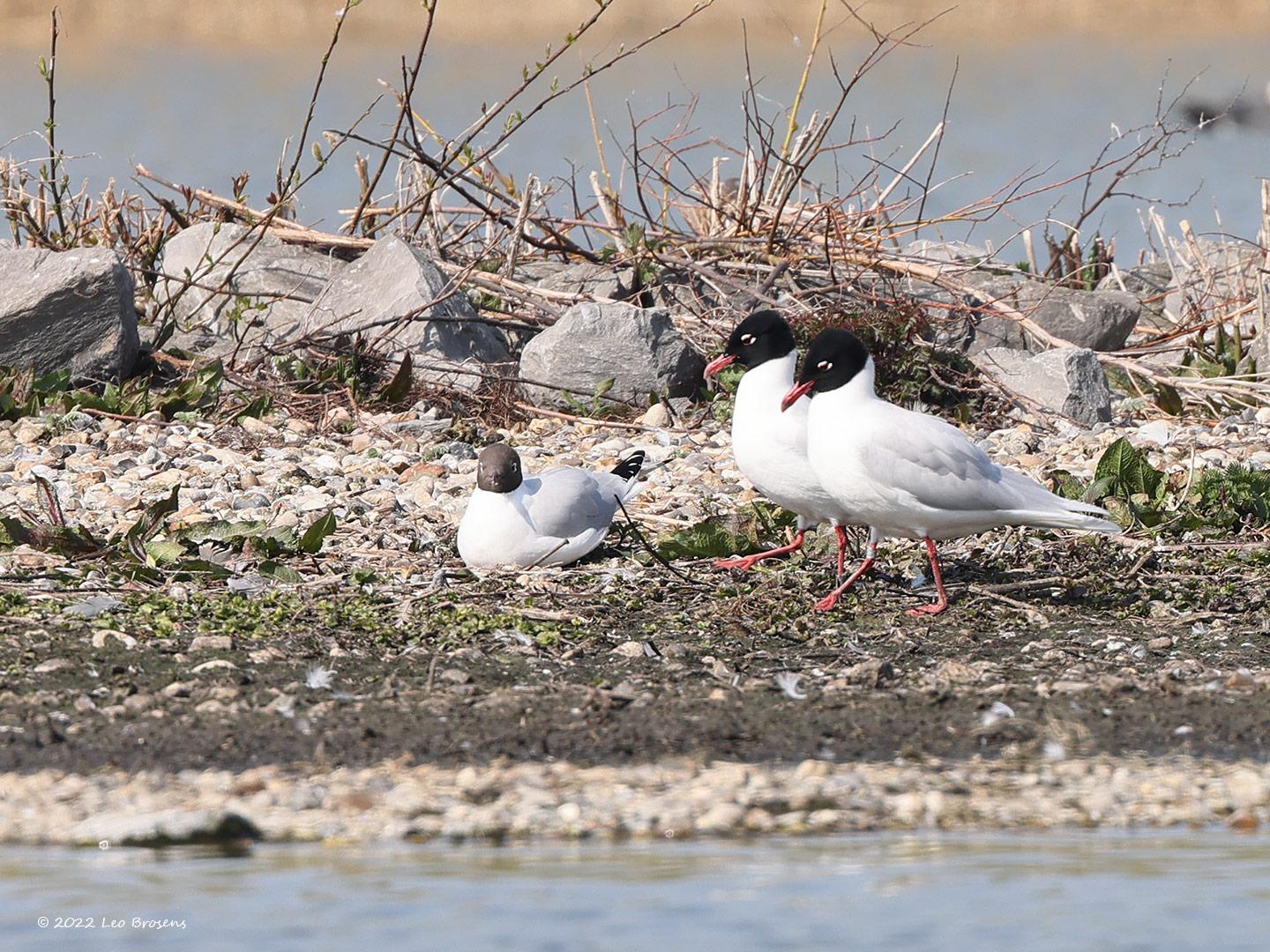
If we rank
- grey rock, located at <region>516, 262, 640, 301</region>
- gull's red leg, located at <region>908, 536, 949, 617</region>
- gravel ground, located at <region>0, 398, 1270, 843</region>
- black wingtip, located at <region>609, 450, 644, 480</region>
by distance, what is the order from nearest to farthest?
gravel ground, located at <region>0, 398, 1270, 843</region> → gull's red leg, located at <region>908, 536, 949, 617</region> → black wingtip, located at <region>609, 450, 644, 480</region> → grey rock, located at <region>516, 262, 640, 301</region>

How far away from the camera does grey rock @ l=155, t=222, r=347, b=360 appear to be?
10742 millimetres

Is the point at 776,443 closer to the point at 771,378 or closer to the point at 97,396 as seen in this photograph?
the point at 771,378

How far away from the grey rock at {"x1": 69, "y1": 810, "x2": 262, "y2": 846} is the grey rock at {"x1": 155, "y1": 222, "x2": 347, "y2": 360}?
666 centimetres

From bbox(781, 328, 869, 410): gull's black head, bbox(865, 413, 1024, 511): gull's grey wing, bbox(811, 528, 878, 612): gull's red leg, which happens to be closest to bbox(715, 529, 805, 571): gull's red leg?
bbox(811, 528, 878, 612): gull's red leg

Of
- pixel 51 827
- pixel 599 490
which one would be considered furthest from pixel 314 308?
pixel 51 827

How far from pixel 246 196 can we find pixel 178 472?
4149 mm

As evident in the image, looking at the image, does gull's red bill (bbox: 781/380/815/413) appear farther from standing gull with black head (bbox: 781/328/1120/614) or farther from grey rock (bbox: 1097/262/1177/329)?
grey rock (bbox: 1097/262/1177/329)

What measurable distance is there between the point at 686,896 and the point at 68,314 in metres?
7.47

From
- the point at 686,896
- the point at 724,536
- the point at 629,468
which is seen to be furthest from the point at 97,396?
the point at 686,896

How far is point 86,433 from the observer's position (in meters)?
9.02

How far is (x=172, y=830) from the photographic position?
379 centimetres

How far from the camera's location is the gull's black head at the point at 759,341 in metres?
6.97

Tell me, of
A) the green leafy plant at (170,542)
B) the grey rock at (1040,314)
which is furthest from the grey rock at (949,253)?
the green leafy plant at (170,542)

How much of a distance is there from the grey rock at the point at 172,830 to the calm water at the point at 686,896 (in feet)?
0.21
